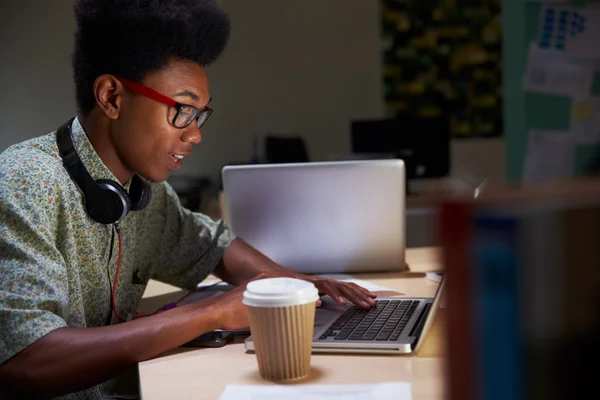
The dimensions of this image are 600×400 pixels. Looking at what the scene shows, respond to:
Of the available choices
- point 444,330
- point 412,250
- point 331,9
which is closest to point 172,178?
point 331,9

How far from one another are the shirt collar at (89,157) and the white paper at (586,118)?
96 centimetres

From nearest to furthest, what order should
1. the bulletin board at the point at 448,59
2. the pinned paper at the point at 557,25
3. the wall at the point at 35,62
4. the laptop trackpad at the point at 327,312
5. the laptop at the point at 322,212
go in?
the laptop trackpad at the point at 327,312
the pinned paper at the point at 557,25
the laptop at the point at 322,212
the wall at the point at 35,62
the bulletin board at the point at 448,59

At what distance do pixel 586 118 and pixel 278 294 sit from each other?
0.91 m

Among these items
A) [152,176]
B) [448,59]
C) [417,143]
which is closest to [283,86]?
[448,59]

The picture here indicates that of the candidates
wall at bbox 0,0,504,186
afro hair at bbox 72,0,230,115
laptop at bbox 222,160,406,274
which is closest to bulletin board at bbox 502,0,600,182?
laptop at bbox 222,160,406,274

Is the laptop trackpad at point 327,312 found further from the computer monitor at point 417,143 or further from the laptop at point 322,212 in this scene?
the computer monitor at point 417,143

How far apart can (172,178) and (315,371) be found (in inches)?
162

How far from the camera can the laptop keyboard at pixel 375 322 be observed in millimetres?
1015

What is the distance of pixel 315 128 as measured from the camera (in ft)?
16.4

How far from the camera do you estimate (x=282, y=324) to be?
2.72 feet

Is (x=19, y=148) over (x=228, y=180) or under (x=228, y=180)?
over

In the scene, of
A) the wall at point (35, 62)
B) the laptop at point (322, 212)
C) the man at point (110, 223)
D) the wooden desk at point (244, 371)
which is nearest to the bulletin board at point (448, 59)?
the wall at point (35, 62)

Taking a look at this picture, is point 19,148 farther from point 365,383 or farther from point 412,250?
point 412,250

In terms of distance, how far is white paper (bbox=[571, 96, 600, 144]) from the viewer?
4.54 ft
